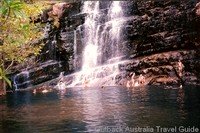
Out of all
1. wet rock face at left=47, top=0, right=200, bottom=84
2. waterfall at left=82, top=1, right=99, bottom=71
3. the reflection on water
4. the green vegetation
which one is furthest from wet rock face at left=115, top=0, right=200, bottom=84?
the green vegetation

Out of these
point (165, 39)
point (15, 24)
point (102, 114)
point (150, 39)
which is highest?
point (150, 39)

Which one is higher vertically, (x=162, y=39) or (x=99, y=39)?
(x=99, y=39)

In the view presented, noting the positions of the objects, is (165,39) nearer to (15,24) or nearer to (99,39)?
(99,39)

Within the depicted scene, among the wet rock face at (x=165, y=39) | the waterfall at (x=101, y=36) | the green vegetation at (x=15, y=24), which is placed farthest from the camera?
the waterfall at (x=101, y=36)

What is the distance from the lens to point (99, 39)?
53.2 m

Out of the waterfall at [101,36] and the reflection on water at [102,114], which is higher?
the waterfall at [101,36]

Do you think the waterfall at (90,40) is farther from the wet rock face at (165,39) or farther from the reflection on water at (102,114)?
the reflection on water at (102,114)

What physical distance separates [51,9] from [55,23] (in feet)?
8.68

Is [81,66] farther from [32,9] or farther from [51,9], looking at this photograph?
[32,9]

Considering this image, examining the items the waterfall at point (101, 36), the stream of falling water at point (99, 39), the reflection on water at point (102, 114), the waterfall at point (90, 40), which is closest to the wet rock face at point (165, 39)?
the waterfall at point (101, 36)

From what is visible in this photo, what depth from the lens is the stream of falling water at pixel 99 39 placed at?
51.7m

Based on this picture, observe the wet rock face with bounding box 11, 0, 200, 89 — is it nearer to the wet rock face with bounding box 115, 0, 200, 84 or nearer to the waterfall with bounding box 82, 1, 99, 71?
the wet rock face with bounding box 115, 0, 200, 84

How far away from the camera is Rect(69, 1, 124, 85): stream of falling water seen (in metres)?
51.7

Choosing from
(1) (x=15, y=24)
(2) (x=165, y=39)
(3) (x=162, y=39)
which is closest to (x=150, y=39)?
(3) (x=162, y=39)
